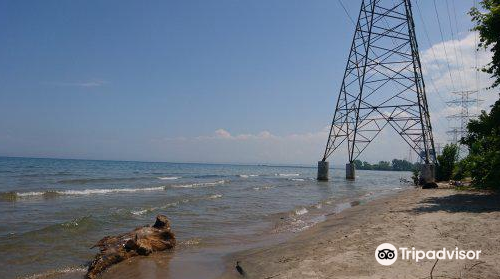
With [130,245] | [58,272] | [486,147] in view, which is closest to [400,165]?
[486,147]

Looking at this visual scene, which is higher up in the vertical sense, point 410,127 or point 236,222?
point 410,127

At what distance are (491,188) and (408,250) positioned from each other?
10.9 meters

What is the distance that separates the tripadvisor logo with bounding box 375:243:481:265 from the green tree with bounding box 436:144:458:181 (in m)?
24.4

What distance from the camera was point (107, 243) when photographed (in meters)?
7.84

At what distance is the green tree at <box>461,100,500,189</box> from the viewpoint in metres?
11.8

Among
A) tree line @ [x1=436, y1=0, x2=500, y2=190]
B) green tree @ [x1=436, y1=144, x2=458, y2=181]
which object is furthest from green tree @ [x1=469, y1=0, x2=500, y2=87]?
green tree @ [x1=436, y1=144, x2=458, y2=181]

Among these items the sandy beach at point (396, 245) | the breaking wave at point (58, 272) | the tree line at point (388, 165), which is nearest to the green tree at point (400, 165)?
the tree line at point (388, 165)

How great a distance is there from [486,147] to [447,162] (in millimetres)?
13002

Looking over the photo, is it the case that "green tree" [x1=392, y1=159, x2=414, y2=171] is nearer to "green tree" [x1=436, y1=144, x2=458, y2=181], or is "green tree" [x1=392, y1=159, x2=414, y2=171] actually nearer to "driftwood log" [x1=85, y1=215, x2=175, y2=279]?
"green tree" [x1=436, y1=144, x2=458, y2=181]

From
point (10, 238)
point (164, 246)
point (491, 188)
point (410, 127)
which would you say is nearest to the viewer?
point (164, 246)

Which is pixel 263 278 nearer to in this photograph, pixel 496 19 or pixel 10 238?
pixel 10 238

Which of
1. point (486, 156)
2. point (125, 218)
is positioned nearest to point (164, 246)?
point (125, 218)

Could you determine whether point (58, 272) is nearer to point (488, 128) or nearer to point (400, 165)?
point (488, 128)

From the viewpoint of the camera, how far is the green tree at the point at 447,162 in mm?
27170
